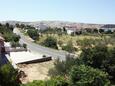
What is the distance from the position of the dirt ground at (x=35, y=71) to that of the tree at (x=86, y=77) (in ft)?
23.6

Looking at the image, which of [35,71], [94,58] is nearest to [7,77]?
[35,71]

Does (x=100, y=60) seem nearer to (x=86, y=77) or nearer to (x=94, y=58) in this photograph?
(x=94, y=58)

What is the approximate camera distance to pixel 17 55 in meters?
45.3

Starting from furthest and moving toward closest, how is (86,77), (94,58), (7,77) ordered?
(94,58), (86,77), (7,77)

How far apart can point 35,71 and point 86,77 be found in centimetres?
1244

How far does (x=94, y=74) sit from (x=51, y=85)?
161 inches

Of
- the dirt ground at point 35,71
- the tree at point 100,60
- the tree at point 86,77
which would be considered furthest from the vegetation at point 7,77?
the tree at point 100,60

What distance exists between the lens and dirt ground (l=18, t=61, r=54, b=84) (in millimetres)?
32800

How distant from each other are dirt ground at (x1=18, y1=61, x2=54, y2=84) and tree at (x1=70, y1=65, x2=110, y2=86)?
721 centimetres

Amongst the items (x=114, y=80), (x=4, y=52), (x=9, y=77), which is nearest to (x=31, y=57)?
(x=4, y=52)

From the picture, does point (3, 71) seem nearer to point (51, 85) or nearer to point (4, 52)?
point (51, 85)

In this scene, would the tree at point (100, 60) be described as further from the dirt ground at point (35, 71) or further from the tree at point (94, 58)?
the dirt ground at point (35, 71)

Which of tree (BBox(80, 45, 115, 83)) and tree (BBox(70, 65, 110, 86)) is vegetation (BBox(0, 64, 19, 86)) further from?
tree (BBox(80, 45, 115, 83))

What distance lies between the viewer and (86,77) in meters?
25.1
